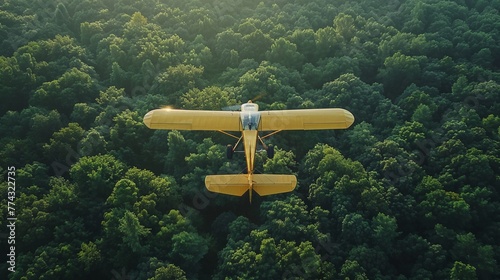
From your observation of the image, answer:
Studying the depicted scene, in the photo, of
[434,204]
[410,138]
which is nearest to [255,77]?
[410,138]

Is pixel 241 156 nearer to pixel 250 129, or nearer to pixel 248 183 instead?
pixel 248 183

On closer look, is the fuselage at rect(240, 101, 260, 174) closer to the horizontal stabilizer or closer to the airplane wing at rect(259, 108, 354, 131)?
the horizontal stabilizer

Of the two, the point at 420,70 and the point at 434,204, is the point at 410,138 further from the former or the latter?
the point at 420,70

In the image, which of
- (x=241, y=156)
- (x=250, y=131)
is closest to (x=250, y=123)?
(x=250, y=131)

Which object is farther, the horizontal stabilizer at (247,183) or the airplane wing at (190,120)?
the horizontal stabilizer at (247,183)

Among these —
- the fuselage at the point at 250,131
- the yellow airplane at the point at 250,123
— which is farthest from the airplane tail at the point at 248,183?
the fuselage at the point at 250,131

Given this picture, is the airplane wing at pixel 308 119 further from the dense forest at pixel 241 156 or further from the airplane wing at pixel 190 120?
the dense forest at pixel 241 156
